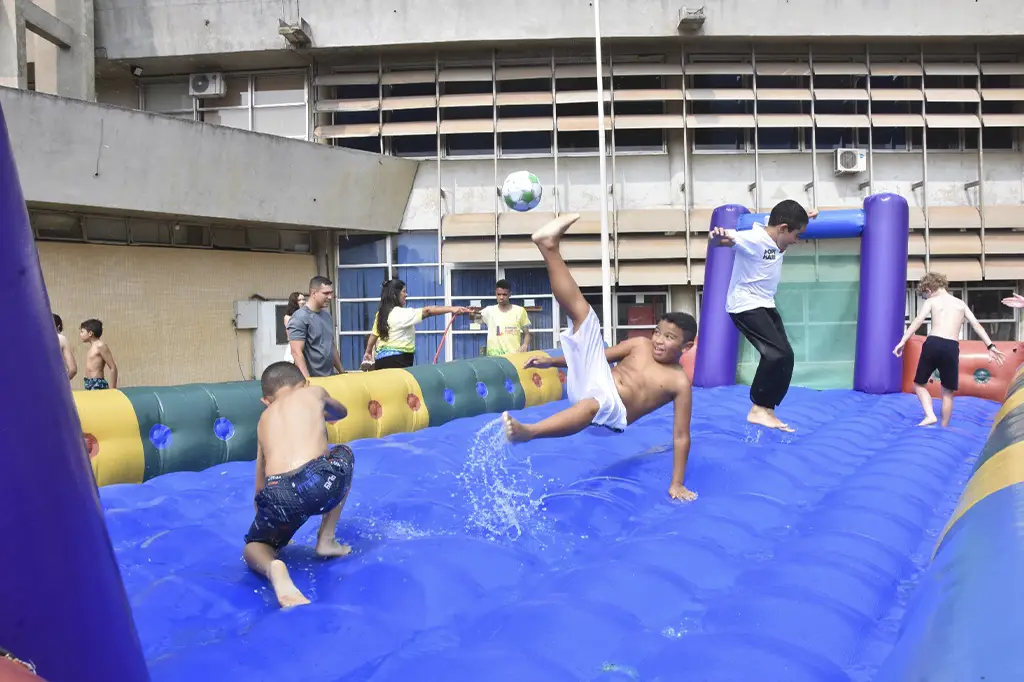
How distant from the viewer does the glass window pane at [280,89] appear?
45.2ft

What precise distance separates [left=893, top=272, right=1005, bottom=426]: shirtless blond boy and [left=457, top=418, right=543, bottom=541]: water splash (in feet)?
11.8

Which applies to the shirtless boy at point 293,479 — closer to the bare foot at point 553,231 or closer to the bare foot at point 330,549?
the bare foot at point 330,549

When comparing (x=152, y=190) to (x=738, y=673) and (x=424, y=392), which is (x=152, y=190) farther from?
(x=738, y=673)

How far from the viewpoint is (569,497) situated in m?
3.74

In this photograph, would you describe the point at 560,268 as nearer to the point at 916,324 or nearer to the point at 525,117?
the point at 916,324

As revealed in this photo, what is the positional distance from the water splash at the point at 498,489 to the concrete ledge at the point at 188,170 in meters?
7.45

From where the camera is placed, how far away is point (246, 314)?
1289 cm

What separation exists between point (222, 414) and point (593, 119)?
974cm

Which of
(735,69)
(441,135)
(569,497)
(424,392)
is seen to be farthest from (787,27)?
(569,497)

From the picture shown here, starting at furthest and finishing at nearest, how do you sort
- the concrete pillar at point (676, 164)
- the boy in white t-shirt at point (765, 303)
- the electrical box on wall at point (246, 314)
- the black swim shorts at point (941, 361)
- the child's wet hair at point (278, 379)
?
the concrete pillar at point (676, 164)
the electrical box on wall at point (246, 314)
the black swim shorts at point (941, 361)
the boy in white t-shirt at point (765, 303)
the child's wet hair at point (278, 379)

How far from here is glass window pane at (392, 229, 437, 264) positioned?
45.2ft

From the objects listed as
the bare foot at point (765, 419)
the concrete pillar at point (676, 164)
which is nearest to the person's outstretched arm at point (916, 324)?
the bare foot at point (765, 419)

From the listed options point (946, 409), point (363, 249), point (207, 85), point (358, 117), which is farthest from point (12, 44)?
point (946, 409)

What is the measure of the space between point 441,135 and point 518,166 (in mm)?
1447
